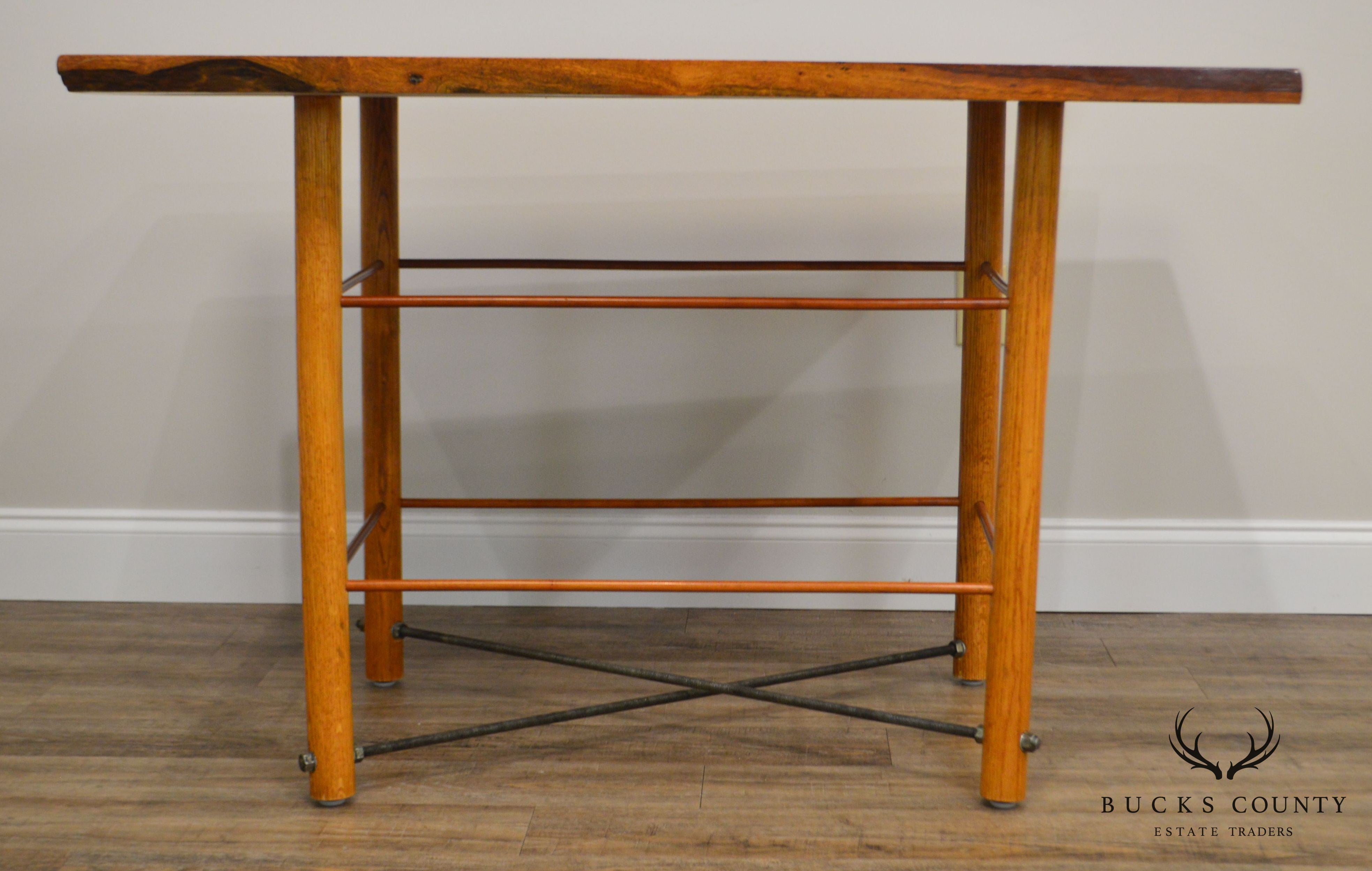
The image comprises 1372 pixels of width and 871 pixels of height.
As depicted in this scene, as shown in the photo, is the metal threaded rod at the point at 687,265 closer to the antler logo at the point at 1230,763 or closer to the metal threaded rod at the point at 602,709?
the metal threaded rod at the point at 602,709

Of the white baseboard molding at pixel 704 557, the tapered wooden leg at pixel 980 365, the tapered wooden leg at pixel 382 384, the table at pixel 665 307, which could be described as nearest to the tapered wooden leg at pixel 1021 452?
the table at pixel 665 307

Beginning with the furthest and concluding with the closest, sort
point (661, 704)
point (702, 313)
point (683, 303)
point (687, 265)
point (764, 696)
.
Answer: point (702, 313) < point (687, 265) < point (661, 704) < point (764, 696) < point (683, 303)

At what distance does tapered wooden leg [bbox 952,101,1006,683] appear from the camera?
5.21 feet

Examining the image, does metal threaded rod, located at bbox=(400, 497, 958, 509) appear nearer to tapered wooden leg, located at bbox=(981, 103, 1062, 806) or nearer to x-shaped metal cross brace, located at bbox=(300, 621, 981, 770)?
x-shaped metal cross brace, located at bbox=(300, 621, 981, 770)

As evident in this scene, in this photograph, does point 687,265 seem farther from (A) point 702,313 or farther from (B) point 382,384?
(B) point 382,384

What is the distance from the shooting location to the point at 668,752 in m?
1.52

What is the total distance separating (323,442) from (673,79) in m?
0.57

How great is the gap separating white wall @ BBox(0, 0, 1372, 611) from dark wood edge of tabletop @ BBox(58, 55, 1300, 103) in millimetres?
835

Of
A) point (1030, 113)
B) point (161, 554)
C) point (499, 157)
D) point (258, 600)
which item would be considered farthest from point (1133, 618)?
point (161, 554)

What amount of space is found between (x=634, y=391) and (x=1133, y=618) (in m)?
0.99

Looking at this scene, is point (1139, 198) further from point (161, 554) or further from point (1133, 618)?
point (161, 554)

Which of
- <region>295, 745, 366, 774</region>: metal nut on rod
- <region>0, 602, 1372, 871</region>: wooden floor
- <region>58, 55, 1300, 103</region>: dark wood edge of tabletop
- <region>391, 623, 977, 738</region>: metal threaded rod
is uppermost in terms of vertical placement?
<region>58, 55, 1300, 103</region>: dark wood edge of tabletop

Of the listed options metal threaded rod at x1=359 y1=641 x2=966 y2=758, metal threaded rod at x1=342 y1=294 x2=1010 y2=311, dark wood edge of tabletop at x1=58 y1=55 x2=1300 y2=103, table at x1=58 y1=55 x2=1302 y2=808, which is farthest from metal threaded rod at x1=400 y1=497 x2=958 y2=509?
dark wood edge of tabletop at x1=58 y1=55 x2=1300 y2=103

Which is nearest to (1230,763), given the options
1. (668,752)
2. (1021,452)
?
(1021,452)
